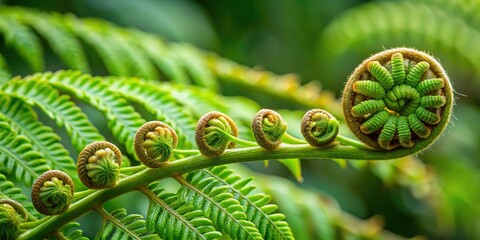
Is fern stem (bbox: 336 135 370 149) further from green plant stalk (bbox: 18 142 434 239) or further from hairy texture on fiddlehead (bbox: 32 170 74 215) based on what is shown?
hairy texture on fiddlehead (bbox: 32 170 74 215)

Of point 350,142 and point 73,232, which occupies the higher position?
point 350,142

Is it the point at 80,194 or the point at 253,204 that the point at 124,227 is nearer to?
the point at 80,194

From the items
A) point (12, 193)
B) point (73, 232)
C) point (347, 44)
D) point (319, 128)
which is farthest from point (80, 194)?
point (347, 44)

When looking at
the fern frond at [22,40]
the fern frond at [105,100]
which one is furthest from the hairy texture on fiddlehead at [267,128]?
the fern frond at [22,40]

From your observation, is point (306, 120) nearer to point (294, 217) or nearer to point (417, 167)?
point (294, 217)

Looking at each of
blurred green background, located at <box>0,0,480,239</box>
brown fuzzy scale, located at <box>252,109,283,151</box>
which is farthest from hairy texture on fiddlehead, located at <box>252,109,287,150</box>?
blurred green background, located at <box>0,0,480,239</box>

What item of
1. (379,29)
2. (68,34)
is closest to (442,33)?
(379,29)

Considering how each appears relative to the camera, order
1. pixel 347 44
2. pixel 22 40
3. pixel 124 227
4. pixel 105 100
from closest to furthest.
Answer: pixel 124 227 < pixel 105 100 < pixel 22 40 < pixel 347 44

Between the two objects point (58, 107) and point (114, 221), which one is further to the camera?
point (58, 107)
